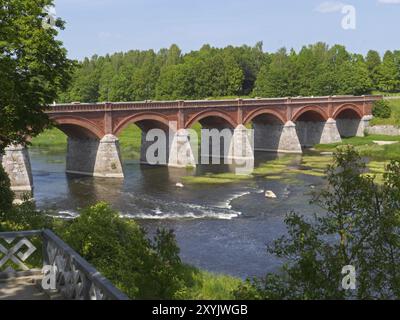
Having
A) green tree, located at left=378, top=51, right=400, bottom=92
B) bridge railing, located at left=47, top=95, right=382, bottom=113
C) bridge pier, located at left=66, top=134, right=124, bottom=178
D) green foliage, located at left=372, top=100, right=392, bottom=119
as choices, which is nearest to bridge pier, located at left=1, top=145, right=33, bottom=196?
bridge railing, located at left=47, top=95, right=382, bottom=113

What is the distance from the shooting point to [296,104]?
79938mm

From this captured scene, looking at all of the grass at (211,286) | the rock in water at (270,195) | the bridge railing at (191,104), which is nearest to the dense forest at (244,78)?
the bridge railing at (191,104)

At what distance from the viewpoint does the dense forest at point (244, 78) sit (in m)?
114

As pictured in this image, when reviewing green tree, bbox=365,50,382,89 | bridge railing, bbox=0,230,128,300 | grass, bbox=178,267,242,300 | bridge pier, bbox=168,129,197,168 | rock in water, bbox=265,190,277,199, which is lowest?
grass, bbox=178,267,242,300

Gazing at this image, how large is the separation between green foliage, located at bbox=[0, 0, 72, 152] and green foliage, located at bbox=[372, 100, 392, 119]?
246 ft

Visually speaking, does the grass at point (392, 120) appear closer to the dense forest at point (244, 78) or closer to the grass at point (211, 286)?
the dense forest at point (244, 78)

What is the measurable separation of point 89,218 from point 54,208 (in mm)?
23169

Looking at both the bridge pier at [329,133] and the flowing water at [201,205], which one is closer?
the flowing water at [201,205]

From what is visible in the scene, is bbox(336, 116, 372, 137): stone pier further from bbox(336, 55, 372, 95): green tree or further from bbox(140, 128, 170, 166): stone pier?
bbox(140, 128, 170, 166): stone pier

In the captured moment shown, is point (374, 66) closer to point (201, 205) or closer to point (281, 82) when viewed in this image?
point (281, 82)

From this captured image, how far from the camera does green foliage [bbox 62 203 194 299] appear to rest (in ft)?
46.3

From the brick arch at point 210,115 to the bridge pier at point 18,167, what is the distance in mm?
23219

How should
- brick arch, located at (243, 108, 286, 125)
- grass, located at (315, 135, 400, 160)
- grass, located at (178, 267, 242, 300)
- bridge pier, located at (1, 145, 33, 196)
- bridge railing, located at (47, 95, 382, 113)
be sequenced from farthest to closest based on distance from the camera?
brick arch, located at (243, 108, 286, 125)
grass, located at (315, 135, 400, 160)
bridge railing, located at (47, 95, 382, 113)
bridge pier, located at (1, 145, 33, 196)
grass, located at (178, 267, 242, 300)

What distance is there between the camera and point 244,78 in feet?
438
